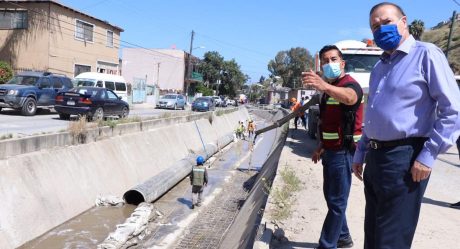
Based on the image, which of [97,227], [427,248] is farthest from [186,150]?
[427,248]

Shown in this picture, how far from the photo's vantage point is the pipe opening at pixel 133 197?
11.5 meters

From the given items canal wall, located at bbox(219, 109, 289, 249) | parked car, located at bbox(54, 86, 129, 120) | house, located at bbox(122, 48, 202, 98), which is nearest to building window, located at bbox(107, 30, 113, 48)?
house, located at bbox(122, 48, 202, 98)

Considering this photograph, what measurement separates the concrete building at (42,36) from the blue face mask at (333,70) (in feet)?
101

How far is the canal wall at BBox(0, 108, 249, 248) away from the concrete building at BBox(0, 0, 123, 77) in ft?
60.4

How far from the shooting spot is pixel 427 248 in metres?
5.06

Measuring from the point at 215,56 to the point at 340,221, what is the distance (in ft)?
257

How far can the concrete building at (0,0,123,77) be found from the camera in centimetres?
3192

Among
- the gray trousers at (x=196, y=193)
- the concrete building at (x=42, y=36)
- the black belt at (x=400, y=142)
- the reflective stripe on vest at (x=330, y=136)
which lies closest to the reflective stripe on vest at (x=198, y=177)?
the gray trousers at (x=196, y=193)

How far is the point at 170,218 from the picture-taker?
430 inches

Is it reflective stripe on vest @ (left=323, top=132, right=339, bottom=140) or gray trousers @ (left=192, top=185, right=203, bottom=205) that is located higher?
reflective stripe on vest @ (left=323, top=132, right=339, bottom=140)

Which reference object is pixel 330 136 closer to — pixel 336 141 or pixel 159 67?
pixel 336 141

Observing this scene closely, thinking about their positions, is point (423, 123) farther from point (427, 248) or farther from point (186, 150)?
point (186, 150)

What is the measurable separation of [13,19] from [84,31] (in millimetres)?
5249

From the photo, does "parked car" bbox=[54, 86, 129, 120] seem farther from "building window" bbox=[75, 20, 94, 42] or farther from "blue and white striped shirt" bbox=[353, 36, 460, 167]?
"building window" bbox=[75, 20, 94, 42]
